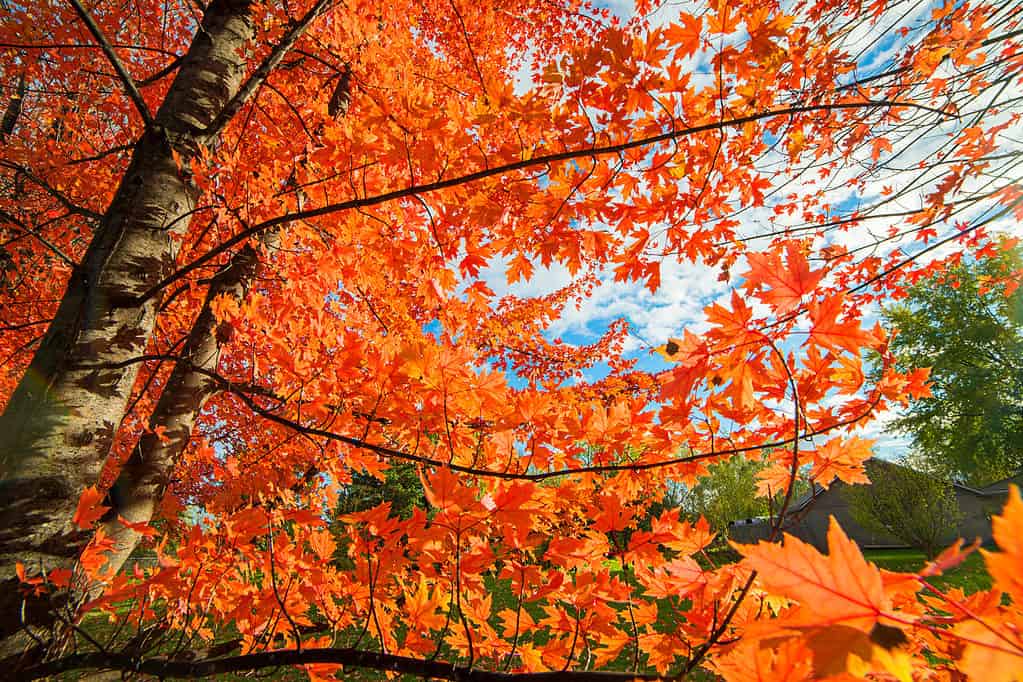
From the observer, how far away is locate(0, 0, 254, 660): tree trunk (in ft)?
4.76

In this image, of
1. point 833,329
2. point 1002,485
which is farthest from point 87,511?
point 1002,485

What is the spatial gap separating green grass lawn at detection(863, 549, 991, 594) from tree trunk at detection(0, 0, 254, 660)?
351 inches

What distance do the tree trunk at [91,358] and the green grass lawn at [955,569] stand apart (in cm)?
891

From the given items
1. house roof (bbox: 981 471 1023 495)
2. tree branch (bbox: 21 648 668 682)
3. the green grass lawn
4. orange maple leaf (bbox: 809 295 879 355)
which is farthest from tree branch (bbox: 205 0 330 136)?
house roof (bbox: 981 471 1023 495)

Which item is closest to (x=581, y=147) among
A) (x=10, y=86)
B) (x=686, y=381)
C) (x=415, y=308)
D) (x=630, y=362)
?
(x=686, y=381)

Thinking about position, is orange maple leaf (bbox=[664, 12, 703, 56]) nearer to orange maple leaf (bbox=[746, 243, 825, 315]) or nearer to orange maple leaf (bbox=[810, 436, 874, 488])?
orange maple leaf (bbox=[746, 243, 825, 315])

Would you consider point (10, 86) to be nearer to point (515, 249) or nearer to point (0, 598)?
point (0, 598)

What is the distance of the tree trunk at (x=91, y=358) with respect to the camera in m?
1.45

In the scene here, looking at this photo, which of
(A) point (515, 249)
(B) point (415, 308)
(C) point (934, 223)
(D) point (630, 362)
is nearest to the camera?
(A) point (515, 249)

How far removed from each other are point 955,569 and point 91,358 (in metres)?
20.6

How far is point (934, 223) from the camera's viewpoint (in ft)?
9.73

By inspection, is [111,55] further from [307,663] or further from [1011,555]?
[1011,555]

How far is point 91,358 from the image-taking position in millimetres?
1614

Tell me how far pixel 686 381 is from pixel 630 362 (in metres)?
7.71
